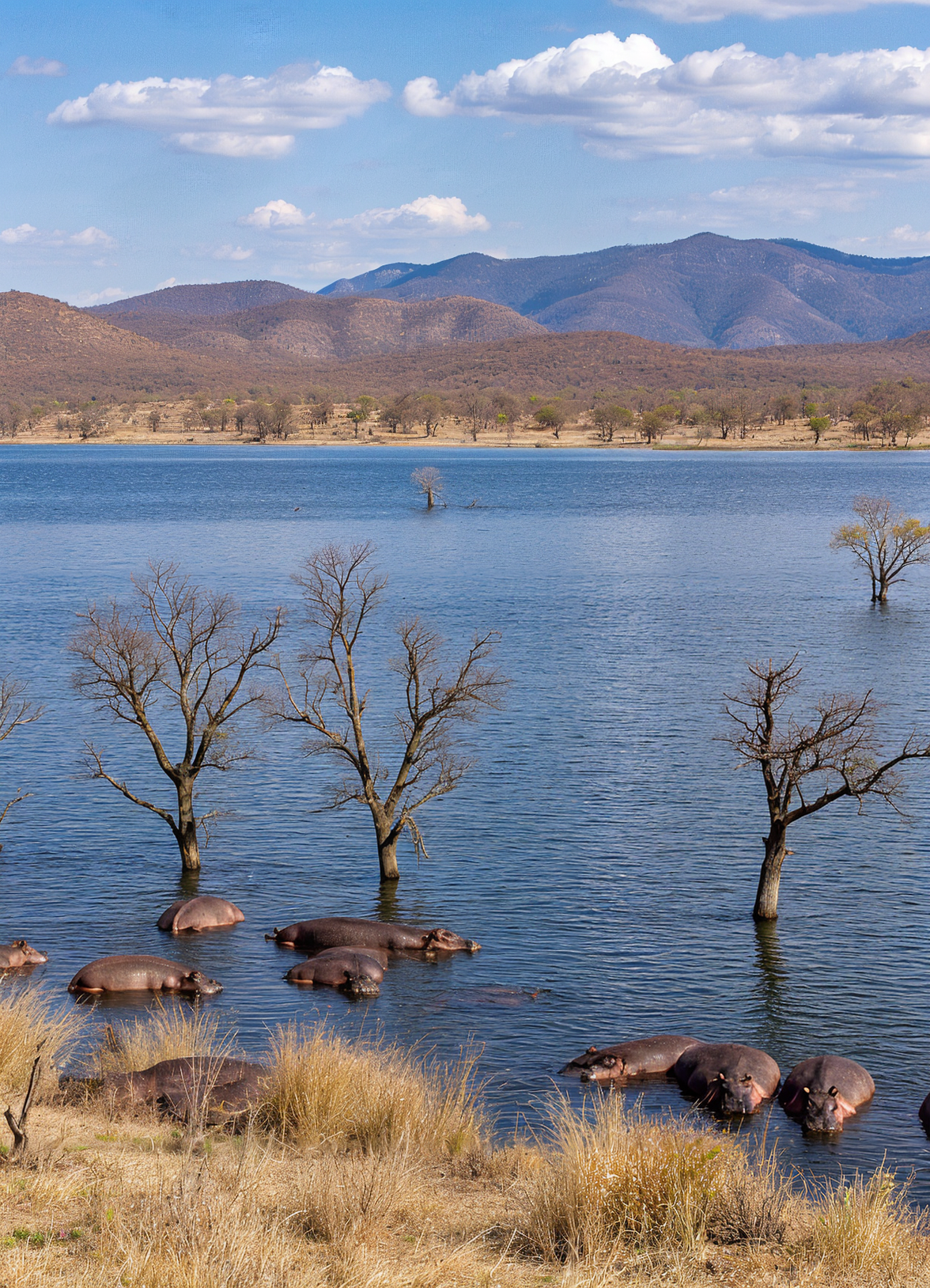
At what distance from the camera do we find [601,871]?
1247 inches

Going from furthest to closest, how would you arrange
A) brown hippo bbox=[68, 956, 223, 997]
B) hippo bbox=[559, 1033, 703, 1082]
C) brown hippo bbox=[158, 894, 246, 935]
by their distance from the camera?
brown hippo bbox=[158, 894, 246, 935], brown hippo bbox=[68, 956, 223, 997], hippo bbox=[559, 1033, 703, 1082]

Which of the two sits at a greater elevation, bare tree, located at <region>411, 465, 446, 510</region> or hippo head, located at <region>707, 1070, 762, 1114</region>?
bare tree, located at <region>411, 465, 446, 510</region>

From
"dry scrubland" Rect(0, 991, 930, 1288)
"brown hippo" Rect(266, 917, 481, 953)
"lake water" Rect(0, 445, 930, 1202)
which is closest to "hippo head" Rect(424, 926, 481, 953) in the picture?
"brown hippo" Rect(266, 917, 481, 953)

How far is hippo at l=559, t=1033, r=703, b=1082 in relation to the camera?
2083 centimetres

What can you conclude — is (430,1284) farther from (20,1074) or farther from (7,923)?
(7,923)

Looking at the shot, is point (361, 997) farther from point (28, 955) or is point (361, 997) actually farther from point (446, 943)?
point (28, 955)

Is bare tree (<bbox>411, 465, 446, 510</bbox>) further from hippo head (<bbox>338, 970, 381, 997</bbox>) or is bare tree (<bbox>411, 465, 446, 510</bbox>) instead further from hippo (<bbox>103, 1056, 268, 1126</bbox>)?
hippo (<bbox>103, 1056, 268, 1126</bbox>)

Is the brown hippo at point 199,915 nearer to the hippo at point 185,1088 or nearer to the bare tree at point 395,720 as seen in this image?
the bare tree at point 395,720

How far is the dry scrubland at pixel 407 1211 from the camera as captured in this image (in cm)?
1062

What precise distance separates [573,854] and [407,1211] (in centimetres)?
2048

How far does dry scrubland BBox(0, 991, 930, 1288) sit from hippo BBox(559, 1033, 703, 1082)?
5.23 meters

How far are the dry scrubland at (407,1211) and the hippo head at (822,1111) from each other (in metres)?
3.86

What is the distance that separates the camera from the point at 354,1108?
51.1ft

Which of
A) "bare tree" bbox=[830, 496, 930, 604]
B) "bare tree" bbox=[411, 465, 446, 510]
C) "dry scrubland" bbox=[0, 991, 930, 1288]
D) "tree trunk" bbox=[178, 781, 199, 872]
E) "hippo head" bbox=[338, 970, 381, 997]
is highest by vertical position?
"bare tree" bbox=[411, 465, 446, 510]
